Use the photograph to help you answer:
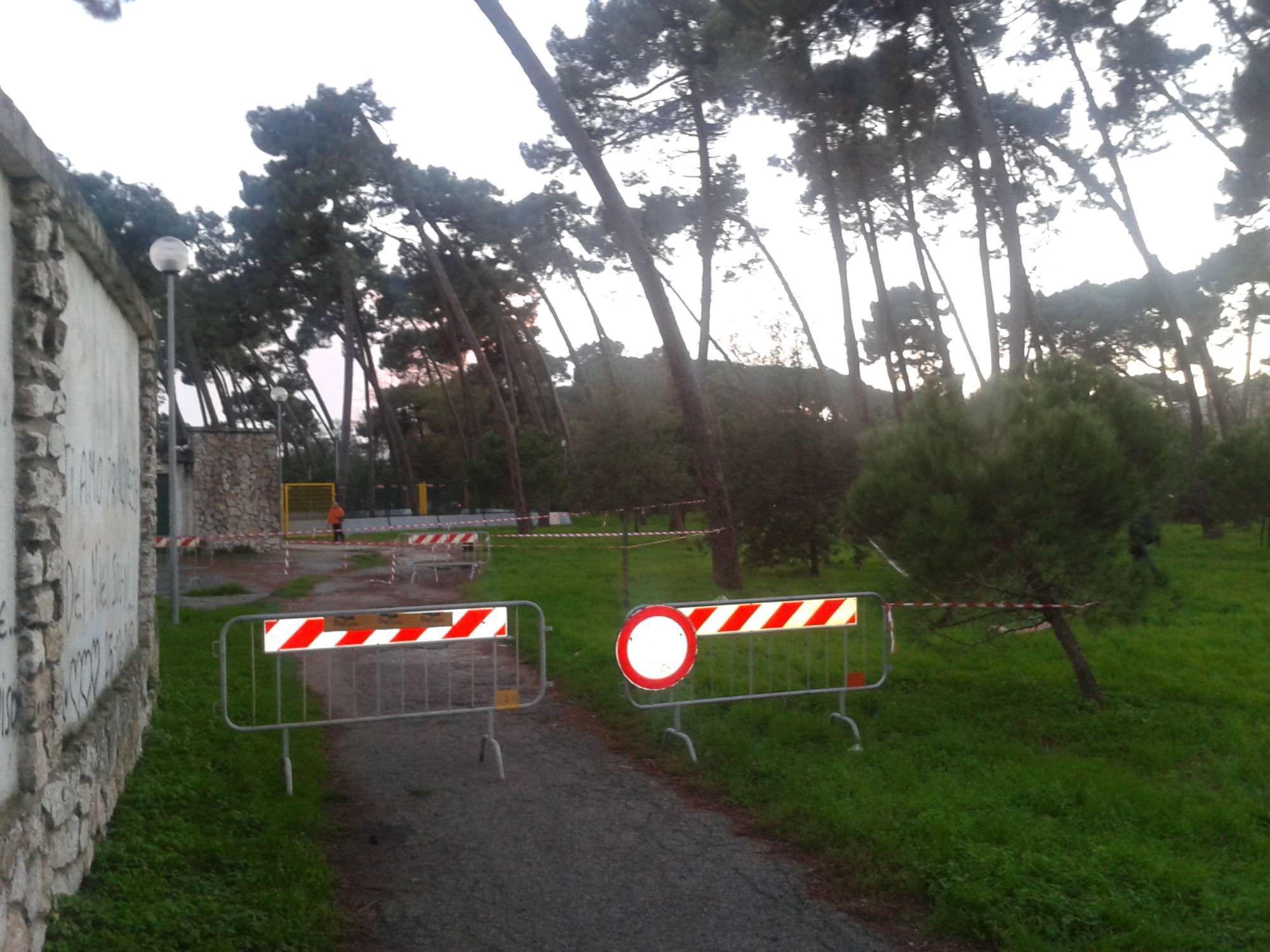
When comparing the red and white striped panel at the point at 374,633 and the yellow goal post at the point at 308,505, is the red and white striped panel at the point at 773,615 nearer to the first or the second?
the red and white striped panel at the point at 374,633

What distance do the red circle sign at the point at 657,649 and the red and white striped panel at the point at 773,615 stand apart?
0.10 m

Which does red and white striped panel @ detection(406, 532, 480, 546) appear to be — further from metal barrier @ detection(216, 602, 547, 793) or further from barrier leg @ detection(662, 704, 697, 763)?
barrier leg @ detection(662, 704, 697, 763)

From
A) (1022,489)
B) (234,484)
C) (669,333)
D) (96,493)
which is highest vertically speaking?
(669,333)

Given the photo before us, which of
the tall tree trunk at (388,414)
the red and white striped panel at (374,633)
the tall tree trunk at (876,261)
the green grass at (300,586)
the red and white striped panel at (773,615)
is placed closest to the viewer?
the red and white striped panel at (374,633)

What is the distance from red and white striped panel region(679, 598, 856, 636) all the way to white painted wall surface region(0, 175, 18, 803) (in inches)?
163

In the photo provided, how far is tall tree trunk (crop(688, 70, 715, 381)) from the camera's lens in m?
22.1

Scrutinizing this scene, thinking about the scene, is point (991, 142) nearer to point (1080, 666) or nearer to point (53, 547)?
point (1080, 666)

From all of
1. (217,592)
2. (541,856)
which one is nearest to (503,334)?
(217,592)

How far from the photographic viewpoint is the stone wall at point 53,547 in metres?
3.93

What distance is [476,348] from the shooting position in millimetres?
36562

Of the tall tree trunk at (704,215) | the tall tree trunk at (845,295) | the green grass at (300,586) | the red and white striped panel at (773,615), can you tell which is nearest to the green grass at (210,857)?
the red and white striped panel at (773,615)

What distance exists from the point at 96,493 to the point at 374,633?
5.89 ft

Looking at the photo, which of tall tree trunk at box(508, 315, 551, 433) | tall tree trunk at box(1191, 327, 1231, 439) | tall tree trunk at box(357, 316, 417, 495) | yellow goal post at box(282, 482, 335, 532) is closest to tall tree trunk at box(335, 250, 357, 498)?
yellow goal post at box(282, 482, 335, 532)

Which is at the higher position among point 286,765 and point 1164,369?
point 1164,369
